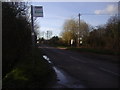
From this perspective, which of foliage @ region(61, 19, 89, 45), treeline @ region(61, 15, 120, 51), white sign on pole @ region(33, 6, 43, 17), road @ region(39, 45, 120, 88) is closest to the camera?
road @ region(39, 45, 120, 88)

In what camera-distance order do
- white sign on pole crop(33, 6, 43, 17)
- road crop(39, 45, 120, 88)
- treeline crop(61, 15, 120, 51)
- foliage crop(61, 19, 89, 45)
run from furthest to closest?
foliage crop(61, 19, 89, 45), treeline crop(61, 15, 120, 51), white sign on pole crop(33, 6, 43, 17), road crop(39, 45, 120, 88)

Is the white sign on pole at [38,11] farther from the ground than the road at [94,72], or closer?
farther from the ground

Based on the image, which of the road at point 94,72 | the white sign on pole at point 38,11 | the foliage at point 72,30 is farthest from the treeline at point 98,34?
the white sign on pole at point 38,11

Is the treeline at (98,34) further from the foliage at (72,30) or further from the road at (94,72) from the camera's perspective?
the road at (94,72)

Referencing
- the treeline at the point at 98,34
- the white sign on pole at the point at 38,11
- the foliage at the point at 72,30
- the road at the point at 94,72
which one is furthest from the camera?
the foliage at the point at 72,30

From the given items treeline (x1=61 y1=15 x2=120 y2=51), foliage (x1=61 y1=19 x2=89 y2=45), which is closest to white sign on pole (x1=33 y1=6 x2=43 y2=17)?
treeline (x1=61 y1=15 x2=120 y2=51)

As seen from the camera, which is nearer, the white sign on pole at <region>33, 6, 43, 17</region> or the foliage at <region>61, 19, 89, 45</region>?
the white sign on pole at <region>33, 6, 43, 17</region>

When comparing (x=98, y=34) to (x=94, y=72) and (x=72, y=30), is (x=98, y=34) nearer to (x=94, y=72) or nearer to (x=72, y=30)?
(x=72, y=30)

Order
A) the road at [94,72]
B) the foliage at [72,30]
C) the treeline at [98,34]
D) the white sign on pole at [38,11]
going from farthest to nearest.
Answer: the foliage at [72,30] < the treeline at [98,34] < the white sign on pole at [38,11] < the road at [94,72]

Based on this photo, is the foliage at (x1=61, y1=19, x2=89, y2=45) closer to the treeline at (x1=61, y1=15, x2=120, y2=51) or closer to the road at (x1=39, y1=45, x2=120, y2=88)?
the treeline at (x1=61, y1=15, x2=120, y2=51)

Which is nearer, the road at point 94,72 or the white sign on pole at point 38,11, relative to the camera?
the road at point 94,72

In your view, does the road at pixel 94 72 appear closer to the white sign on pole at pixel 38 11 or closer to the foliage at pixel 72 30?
the white sign on pole at pixel 38 11

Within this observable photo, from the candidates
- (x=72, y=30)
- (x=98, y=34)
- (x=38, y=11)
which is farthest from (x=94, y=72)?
(x=72, y=30)

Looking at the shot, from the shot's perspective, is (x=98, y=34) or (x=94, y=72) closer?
(x=94, y=72)
